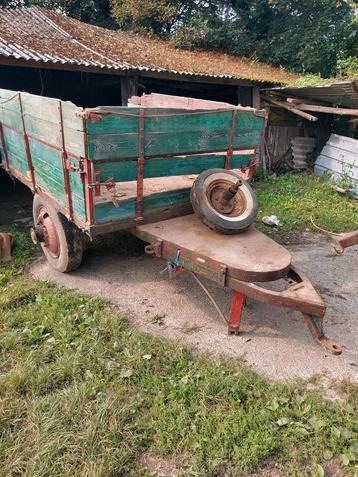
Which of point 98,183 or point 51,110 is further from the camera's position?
point 51,110

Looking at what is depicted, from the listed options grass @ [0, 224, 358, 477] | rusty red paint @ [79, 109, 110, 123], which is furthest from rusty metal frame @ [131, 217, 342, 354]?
rusty red paint @ [79, 109, 110, 123]

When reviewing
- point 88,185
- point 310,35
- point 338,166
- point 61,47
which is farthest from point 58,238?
point 310,35

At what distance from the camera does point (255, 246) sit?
306cm

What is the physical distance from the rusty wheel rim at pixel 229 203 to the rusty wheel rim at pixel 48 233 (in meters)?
1.77

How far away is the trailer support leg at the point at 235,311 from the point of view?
9.38ft

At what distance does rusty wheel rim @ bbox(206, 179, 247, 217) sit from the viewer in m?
3.36

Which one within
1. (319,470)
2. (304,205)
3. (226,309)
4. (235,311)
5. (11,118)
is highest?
(11,118)

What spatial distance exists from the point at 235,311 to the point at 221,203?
1.02 m

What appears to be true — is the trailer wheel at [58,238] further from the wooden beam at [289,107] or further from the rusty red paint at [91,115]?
the wooden beam at [289,107]

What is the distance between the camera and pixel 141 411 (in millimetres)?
2422

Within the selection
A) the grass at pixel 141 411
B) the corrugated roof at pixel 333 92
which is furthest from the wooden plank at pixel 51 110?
the corrugated roof at pixel 333 92

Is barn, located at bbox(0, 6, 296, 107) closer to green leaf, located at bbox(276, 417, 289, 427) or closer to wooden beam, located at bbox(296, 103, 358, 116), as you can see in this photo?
wooden beam, located at bbox(296, 103, 358, 116)

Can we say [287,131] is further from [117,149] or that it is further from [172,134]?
[117,149]

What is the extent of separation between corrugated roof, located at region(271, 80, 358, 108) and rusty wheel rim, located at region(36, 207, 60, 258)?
6.12m
